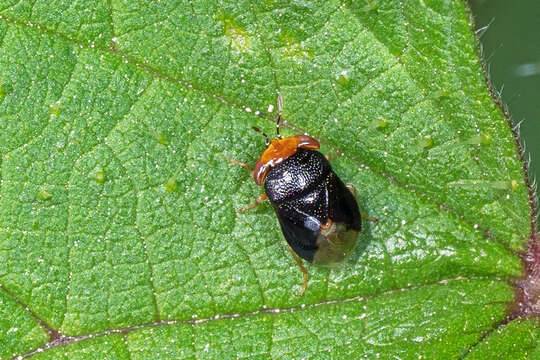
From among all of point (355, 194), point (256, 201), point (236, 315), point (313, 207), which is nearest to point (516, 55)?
point (355, 194)

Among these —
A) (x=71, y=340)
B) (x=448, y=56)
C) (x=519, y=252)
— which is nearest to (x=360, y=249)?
(x=519, y=252)

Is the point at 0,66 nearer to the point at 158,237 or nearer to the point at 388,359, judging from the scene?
the point at 158,237

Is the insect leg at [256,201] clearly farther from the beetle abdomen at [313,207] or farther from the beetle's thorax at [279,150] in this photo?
the beetle's thorax at [279,150]

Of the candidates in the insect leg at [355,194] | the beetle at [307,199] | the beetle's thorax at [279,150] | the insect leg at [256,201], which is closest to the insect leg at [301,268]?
the beetle at [307,199]

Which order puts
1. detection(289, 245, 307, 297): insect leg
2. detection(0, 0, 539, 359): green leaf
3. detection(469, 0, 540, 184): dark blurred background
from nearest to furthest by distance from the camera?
1. detection(0, 0, 539, 359): green leaf
2. detection(289, 245, 307, 297): insect leg
3. detection(469, 0, 540, 184): dark blurred background

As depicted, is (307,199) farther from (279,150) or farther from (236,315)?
(236,315)

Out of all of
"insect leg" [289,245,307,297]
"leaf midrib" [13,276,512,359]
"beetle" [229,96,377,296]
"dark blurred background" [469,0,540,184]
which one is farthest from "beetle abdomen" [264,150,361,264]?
"dark blurred background" [469,0,540,184]

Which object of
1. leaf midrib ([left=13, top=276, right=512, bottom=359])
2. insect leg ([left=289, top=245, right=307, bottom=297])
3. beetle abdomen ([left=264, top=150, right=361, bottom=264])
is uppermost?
beetle abdomen ([left=264, top=150, right=361, bottom=264])

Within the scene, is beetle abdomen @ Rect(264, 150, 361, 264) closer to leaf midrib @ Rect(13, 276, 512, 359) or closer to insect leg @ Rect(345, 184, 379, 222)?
insect leg @ Rect(345, 184, 379, 222)
